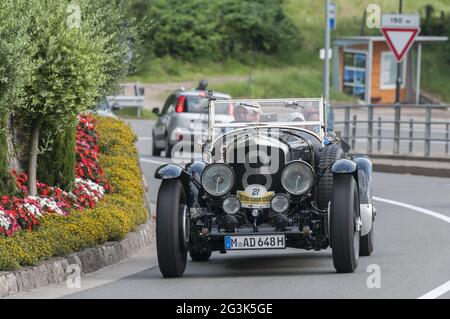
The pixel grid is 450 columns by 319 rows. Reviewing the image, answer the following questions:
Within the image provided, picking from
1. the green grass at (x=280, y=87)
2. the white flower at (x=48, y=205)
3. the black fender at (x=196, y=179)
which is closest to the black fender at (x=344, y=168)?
the black fender at (x=196, y=179)

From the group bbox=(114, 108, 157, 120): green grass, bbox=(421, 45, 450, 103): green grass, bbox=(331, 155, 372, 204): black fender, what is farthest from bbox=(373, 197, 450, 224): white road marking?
bbox=(421, 45, 450, 103): green grass

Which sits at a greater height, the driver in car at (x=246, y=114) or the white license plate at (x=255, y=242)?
the driver in car at (x=246, y=114)

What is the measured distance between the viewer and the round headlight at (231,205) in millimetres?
13031

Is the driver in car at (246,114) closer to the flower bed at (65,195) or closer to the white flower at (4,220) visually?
the flower bed at (65,195)

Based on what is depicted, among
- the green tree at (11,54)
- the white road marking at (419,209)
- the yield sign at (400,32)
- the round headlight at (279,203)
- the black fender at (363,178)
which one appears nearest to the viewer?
the green tree at (11,54)

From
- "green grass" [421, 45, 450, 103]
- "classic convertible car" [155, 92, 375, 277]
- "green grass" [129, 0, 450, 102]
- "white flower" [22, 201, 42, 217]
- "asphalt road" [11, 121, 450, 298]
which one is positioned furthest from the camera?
"green grass" [421, 45, 450, 103]

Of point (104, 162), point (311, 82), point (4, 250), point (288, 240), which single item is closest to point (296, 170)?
point (288, 240)

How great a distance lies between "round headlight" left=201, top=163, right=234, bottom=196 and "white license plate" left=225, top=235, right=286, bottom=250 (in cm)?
51

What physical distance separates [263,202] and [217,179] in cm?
53

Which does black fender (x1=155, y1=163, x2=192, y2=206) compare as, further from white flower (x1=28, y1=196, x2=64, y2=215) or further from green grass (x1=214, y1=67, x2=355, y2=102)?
green grass (x1=214, y1=67, x2=355, y2=102)

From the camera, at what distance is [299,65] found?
223ft

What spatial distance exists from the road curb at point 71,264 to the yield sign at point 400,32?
14519 millimetres

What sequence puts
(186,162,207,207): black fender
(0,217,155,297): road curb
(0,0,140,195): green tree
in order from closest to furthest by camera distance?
1. (0,217,155,297): road curb
2. (0,0,140,195): green tree
3. (186,162,207,207): black fender

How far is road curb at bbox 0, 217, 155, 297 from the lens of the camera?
11.9m
